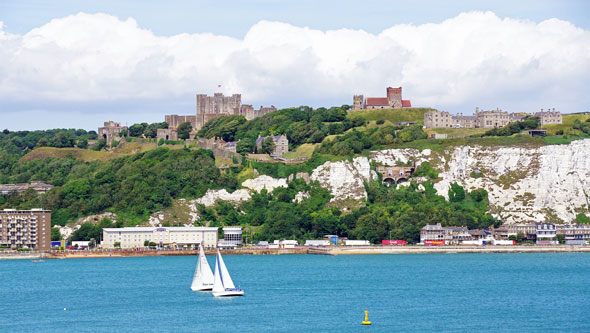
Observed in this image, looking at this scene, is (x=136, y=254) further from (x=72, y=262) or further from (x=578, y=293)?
(x=578, y=293)

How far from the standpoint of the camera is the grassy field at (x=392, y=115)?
158000mm

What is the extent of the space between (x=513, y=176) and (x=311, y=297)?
212ft

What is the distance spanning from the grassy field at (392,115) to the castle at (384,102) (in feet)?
11.9

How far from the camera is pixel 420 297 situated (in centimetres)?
6612

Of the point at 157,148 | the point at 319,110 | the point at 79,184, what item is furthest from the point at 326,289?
the point at 319,110

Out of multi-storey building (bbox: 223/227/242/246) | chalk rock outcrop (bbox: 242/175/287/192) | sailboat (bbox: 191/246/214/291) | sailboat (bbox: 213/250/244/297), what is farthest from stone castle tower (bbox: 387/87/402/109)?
sailboat (bbox: 213/250/244/297)

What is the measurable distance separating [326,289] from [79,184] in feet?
208

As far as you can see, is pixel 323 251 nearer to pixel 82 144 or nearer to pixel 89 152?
pixel 89 152

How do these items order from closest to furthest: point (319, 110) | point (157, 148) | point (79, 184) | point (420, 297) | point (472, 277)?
point (420, 297) → point (472, 277) → point (79, 184) → point (157, 148) → point (319, 110)

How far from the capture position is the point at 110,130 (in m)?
169

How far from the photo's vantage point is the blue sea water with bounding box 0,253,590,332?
54.5 m

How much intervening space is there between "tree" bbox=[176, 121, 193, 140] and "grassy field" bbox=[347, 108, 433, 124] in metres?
25.7

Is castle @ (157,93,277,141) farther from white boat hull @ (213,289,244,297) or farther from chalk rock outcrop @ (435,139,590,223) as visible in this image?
white boat hull @ (213,289,244,297)

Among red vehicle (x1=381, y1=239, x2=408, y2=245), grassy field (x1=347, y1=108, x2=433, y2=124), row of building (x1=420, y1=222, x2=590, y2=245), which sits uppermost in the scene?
grassy field (x1=347, y1=108, x2=433, y2=124)
